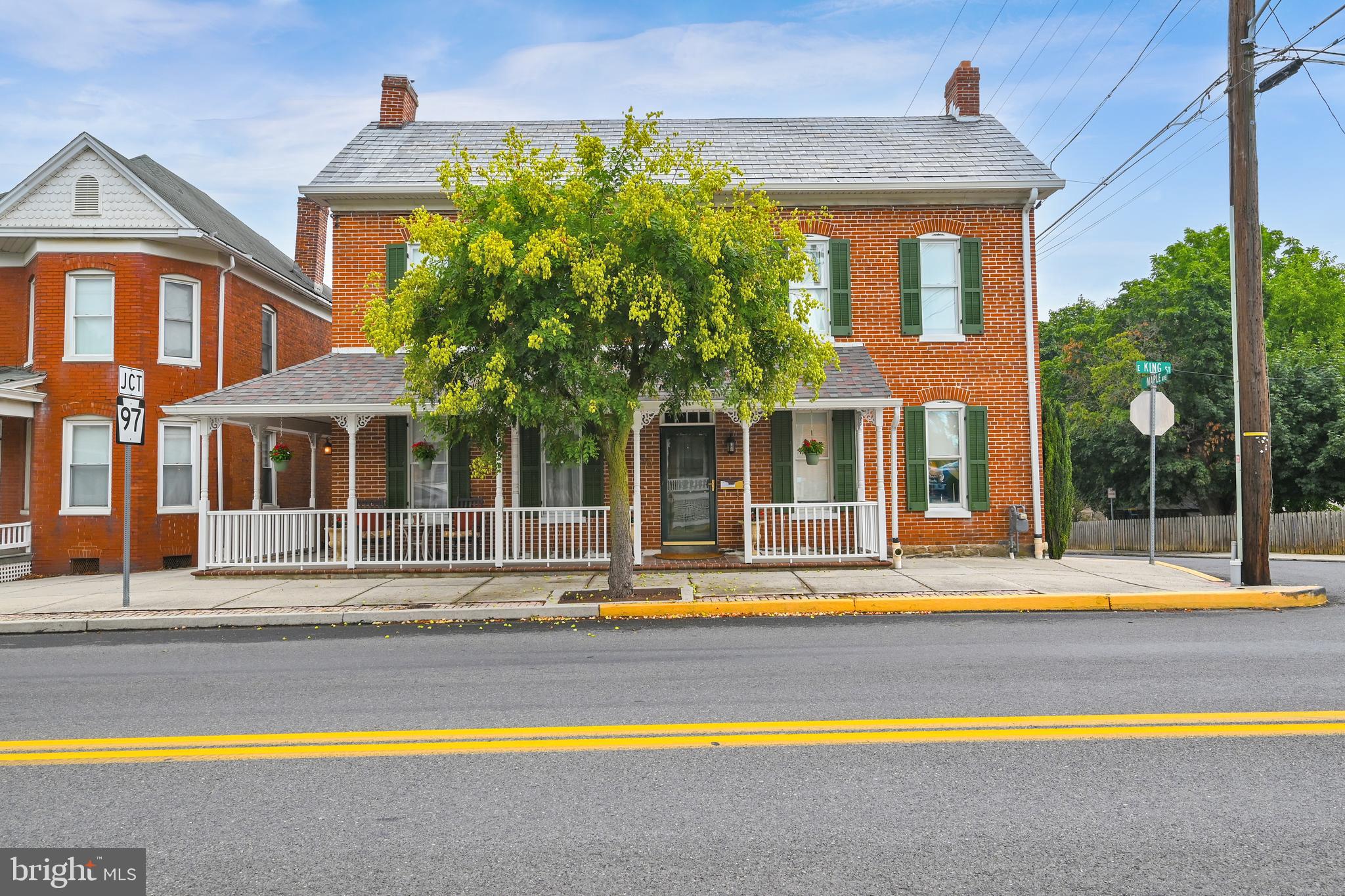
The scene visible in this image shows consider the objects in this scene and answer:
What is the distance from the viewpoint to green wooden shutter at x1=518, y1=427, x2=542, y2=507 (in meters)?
14.9

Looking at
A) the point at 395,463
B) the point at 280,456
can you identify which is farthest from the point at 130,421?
the point at 395,463

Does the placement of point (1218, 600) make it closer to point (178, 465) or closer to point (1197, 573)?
point (1197, 573)

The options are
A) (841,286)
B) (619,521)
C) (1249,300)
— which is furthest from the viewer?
(841,286)

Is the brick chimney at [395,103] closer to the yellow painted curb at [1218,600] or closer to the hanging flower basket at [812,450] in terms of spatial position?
the hanging flower basket at [812,450]

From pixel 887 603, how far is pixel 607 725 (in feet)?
18.5

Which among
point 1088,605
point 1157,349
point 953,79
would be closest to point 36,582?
point 1088,605

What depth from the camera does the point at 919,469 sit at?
15023 mm

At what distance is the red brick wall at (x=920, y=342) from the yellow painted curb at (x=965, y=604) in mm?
4864

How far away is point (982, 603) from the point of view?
396 inches

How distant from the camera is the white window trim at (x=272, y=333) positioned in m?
18.4

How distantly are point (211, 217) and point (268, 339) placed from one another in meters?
2.84

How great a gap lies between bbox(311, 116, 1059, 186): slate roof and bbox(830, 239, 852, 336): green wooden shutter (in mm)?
1133

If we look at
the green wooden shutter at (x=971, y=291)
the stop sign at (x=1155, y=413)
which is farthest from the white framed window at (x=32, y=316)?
the stop sign at (x=1155, y=413)

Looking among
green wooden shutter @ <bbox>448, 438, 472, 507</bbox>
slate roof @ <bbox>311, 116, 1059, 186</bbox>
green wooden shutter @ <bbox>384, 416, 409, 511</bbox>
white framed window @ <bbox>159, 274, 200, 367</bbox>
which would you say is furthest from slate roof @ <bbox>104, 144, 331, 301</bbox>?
green wooden shutter @ <bbox>448, 438, 472, 507</bbox>
